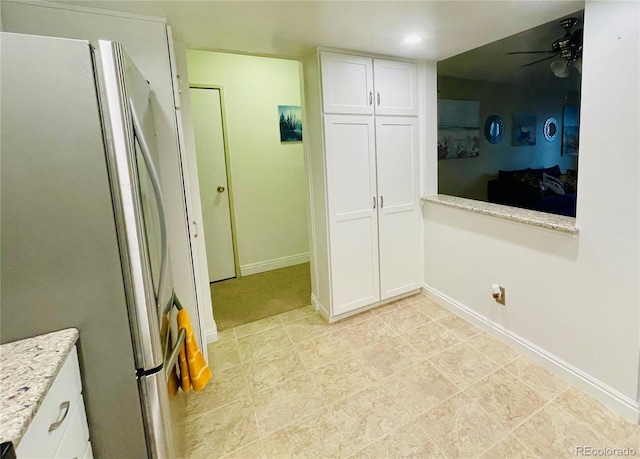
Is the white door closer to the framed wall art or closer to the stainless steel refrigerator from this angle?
the stainless steel refrigerator

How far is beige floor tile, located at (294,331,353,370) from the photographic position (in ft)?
6.92

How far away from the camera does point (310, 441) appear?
5.04 ft

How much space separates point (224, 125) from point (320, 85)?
144 centimetres

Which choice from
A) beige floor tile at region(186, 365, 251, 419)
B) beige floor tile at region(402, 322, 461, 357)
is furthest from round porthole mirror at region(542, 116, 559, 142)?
beige floor tile at region(186, 365, 251, 419)

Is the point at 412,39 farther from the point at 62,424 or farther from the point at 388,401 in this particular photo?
the point at 62,424

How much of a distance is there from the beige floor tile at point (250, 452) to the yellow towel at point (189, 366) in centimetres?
36

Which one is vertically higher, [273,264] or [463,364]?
[273,264]

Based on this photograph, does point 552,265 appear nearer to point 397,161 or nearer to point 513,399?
point 513,399

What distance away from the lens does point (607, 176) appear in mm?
1541

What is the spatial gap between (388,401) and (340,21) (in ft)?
6.93

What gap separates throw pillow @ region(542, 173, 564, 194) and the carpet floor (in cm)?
278

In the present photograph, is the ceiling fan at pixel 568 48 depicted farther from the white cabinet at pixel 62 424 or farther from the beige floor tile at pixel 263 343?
the white cabinet at pixel 62 424

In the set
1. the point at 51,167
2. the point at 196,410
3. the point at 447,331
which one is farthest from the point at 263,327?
the point at 51,167

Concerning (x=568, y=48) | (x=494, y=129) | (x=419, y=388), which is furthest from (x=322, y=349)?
(x=494, y=129)
